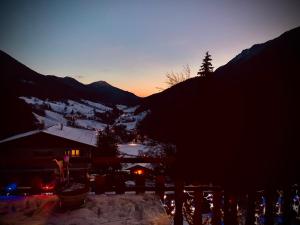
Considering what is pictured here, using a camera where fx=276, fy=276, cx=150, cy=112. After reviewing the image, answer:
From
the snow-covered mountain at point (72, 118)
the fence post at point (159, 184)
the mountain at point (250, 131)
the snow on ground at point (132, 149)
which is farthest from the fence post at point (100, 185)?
the snow-covered mountain at point (72, 118)

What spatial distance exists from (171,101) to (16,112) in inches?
1573

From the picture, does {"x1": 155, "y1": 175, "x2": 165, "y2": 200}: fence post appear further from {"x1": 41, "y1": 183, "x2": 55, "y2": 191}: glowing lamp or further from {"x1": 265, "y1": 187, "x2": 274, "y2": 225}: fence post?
{"x1": 41, "y1": 183, "x2": 55, "y2": 191}: glowing lamp

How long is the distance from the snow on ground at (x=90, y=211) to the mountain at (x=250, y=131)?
140 cm

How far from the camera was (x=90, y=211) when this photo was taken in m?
6.88

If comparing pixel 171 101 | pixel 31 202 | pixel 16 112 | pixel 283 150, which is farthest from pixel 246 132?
pixel 16 112

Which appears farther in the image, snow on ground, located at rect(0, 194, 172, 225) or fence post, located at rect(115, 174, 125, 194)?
fence post, located at rect(115, 174, 125, 194)

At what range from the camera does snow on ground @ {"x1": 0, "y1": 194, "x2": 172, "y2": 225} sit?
6266mm

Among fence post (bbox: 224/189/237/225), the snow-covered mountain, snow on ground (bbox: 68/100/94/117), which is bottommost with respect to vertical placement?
fence post (bbox: 224/189/237/225)

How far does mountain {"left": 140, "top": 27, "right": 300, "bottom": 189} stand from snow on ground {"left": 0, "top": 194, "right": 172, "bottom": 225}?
140cm

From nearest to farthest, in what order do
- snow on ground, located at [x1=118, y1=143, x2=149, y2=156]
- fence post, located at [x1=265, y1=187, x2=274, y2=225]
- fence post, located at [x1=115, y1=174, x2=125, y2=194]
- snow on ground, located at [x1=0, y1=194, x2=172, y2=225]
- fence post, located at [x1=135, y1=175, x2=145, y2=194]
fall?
fence post, located at [x1=265, y1=187, x2=274, y2=225] < snow on ground, located at [x1=0, y1=194, x2=172, y2=225] < fence post, located at [x1=135, y1=175, x2=145, y2=194] < fence post, located at [x1=115, y1=174, x2=125, y2=194] < snow on ground, located at [x1=118, y1=143, x2=149, y2=156]

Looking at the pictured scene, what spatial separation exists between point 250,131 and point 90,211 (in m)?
4.33

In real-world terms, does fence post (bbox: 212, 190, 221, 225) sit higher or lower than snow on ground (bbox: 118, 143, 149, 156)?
lower

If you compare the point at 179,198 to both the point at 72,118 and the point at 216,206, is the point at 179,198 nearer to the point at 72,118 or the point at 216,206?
the point at 216,206

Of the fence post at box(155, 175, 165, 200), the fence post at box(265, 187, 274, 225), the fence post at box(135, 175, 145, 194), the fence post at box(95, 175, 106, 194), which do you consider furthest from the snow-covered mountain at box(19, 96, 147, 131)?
the fence post at box(265, 187, 274, 225)
